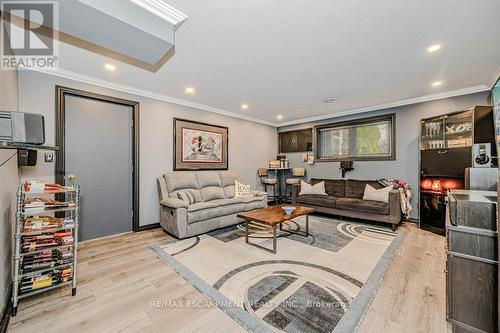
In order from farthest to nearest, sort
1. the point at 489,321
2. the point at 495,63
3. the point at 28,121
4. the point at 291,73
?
the point at 291,73 → the point at 495,63 → the point at 28,121 → the point at 489,321

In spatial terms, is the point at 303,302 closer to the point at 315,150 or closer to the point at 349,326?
the point at 349,326

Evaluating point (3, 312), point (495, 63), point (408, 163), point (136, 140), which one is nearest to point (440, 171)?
point (408, 163)

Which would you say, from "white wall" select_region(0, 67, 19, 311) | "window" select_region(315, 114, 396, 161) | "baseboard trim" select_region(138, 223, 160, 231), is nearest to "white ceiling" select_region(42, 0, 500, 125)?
"window" select_region(315, 114, 396, 161)

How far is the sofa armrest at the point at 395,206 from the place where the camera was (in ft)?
11.9

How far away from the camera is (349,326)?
4.88 feet

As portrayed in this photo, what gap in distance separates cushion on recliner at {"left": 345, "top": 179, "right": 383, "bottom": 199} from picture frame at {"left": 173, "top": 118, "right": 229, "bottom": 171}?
2897 millimetres

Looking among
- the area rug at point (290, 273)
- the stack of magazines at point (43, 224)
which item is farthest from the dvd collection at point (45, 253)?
the area rug at point (290, 273)

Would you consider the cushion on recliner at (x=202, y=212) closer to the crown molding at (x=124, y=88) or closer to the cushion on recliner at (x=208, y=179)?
the cushion on recliner at (x=208, y=179)

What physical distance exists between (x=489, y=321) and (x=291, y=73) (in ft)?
10.1

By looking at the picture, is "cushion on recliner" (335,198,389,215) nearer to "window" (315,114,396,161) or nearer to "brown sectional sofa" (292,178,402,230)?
"brown sectional sofa" (292,178,402,230)

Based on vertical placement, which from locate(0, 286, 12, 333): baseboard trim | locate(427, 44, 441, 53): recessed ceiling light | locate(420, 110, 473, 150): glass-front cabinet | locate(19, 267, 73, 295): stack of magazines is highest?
locate(427, 44, 441, 53): recessed ceiling light

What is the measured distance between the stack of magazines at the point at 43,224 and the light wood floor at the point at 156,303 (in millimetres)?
627

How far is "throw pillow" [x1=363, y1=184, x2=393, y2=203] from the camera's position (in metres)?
3.84

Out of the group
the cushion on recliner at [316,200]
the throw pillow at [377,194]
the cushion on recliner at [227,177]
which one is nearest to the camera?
the throw pillow at [377,194]
